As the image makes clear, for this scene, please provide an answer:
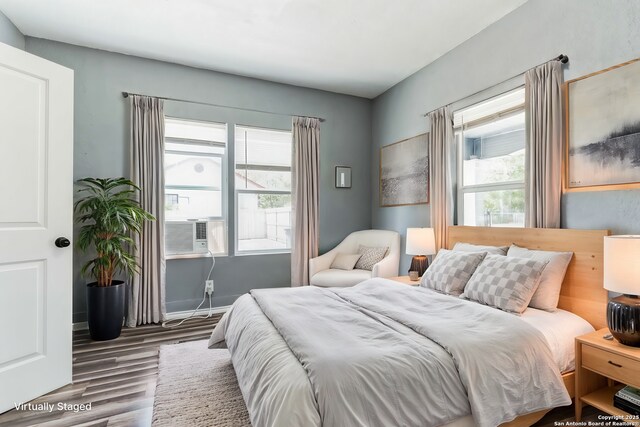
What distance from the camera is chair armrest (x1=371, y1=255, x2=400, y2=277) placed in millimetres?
3662

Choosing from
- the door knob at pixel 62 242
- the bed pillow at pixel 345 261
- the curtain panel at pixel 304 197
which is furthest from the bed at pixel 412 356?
the curtain panel at pixel 304 197

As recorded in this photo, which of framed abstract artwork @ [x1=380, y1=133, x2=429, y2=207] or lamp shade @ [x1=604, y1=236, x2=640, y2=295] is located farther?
framed abstract artwork @ [x1=380, y1=133, x2=429, y2=207]

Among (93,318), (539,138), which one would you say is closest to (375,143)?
(539,138)

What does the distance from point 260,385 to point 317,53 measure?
3144mm

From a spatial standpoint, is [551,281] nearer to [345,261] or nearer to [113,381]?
[345,261]

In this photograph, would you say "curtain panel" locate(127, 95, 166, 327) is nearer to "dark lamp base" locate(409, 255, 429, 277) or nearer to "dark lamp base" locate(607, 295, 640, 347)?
"dark lamp base" locate(409, 255, 429, 277)

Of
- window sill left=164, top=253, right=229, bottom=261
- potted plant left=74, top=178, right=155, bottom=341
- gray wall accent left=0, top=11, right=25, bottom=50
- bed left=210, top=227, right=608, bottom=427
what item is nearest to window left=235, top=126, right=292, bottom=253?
window sill left=164, top=253, right=229, bottom=261

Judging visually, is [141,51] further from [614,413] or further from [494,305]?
[614,413]

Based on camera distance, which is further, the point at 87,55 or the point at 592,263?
the point at 87,55

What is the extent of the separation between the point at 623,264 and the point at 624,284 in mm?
103

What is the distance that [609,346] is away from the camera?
69.2 inches

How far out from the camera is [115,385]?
90.9 inches

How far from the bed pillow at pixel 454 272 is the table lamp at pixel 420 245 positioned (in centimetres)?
59

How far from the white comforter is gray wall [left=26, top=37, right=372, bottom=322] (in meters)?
2.04
